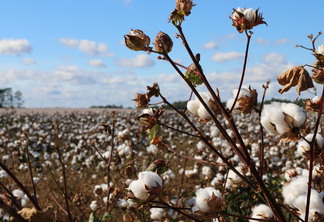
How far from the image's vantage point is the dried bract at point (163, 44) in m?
1.28

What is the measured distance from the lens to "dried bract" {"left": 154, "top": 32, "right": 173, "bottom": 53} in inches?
50.3

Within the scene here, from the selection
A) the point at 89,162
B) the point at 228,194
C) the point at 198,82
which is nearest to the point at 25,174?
the point at 89,162

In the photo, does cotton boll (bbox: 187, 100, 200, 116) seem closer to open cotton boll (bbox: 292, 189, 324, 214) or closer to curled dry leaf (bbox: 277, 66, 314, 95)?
curled dry leaf (bbox: 277, 66, 314, 95)

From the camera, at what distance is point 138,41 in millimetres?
1294

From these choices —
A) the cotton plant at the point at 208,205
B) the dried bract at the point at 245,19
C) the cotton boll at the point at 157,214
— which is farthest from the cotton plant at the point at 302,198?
the cotton boll at the point at 157,214

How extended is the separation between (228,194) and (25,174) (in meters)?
5.73

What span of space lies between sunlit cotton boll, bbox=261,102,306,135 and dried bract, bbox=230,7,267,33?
0.31 m

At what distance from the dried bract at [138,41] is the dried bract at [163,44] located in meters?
0.03

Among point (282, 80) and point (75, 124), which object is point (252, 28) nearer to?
point (282, 80)

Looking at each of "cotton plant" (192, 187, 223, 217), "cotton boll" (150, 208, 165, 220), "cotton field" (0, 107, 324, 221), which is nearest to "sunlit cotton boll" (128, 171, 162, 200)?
"cotton field" (0, 107, 324, 221)

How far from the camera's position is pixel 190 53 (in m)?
1.21

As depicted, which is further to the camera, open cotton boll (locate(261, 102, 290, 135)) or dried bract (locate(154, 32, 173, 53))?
dried bract (locate(154, 32, 173, 53))

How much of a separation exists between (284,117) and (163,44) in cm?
45

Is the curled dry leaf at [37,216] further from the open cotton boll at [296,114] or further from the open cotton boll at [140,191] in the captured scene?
the open cotton boll at [296,114]
